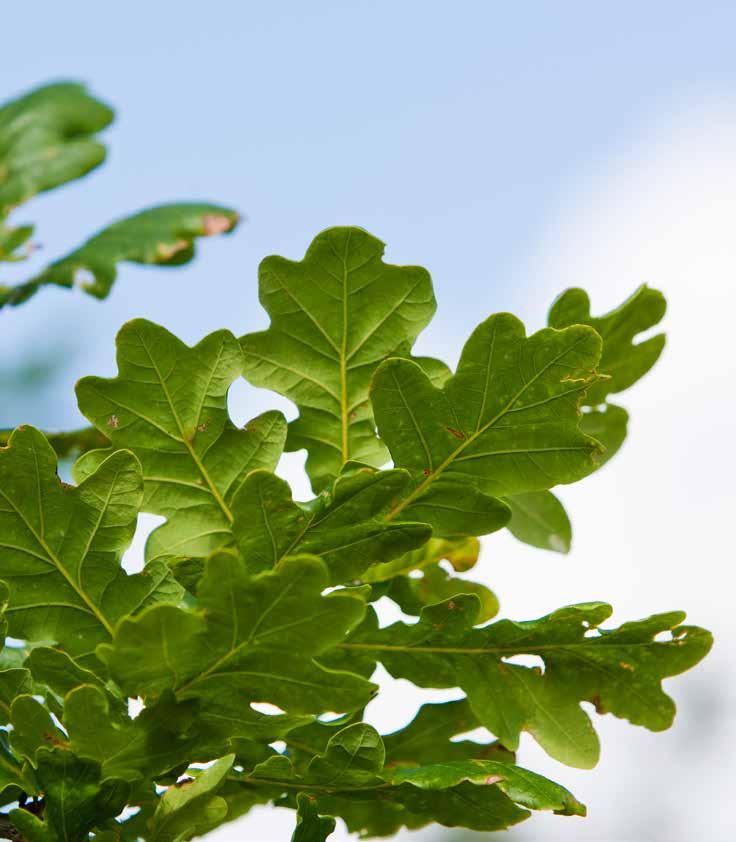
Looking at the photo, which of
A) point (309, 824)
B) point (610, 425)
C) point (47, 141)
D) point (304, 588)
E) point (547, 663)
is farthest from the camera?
point (47, 141)

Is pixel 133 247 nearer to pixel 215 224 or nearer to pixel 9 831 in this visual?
pixel 215 224

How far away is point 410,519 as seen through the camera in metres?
0.93

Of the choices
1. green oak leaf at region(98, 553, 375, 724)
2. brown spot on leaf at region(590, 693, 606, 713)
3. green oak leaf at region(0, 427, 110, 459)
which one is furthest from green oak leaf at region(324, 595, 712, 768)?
green oak leaf at region(0, 427, 110, 459)

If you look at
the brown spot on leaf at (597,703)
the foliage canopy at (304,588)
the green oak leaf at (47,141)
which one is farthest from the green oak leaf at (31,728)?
the green oak leaf at (47,141)

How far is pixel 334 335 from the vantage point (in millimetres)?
979

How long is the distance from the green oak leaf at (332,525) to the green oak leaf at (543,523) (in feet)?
1.04

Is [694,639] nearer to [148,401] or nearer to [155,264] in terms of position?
[148,401]

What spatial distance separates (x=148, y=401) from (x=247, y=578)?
0.79ft

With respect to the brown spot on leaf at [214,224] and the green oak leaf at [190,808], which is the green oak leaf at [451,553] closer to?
the green oak leaf at [190,808]

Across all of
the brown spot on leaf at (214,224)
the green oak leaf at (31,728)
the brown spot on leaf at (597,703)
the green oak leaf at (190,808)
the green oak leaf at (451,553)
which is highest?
the brown spot on leaf at (214,224)

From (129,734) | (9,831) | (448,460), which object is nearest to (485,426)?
(448,460)

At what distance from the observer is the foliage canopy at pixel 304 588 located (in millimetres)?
796

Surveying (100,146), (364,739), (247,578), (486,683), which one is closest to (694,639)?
(486,683)

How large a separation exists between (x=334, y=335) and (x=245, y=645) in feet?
1.02
